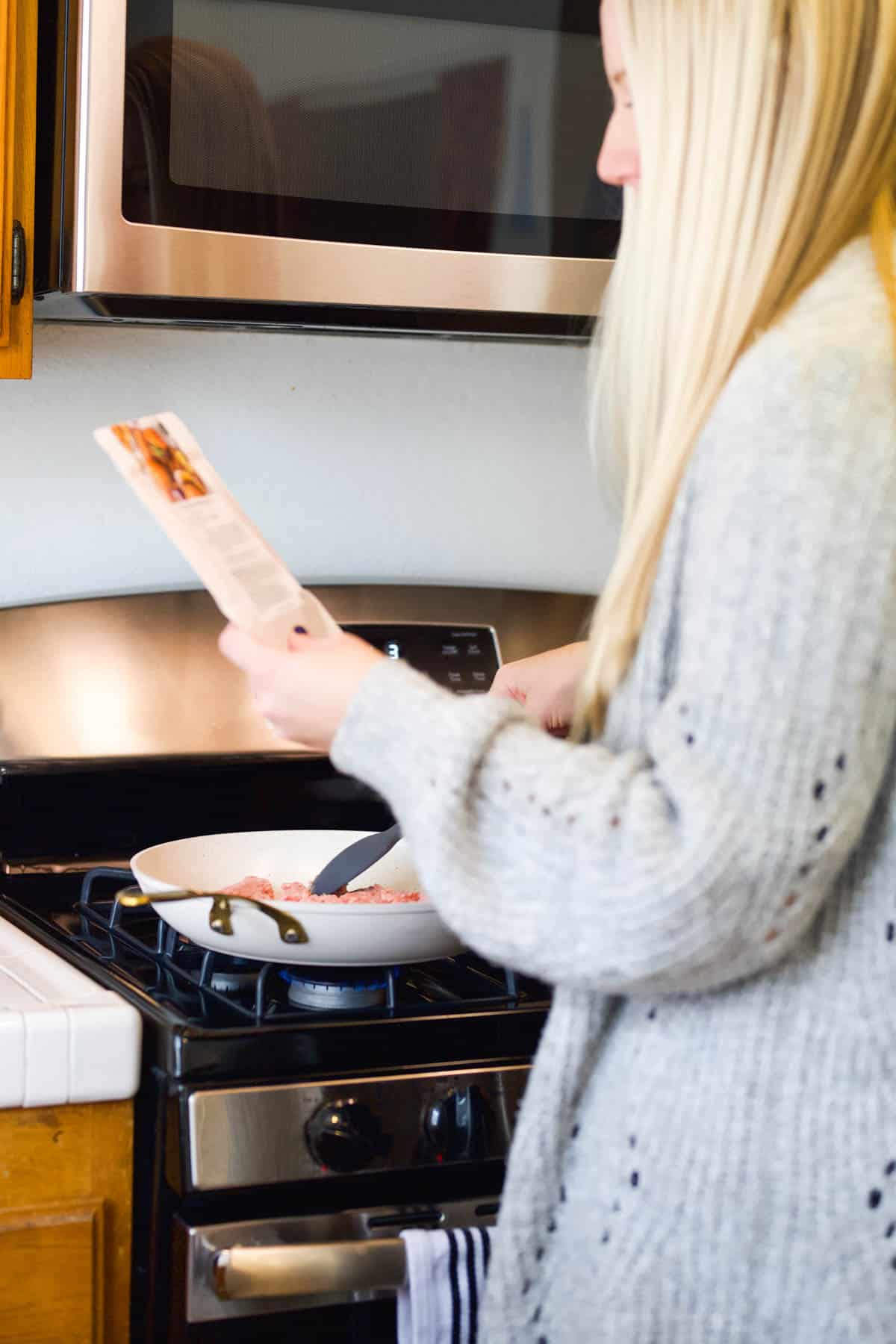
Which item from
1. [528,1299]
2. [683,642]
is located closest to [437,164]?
[683,642]

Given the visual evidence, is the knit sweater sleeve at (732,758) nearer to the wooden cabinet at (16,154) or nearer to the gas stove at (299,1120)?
the gas stove at (299,1120)

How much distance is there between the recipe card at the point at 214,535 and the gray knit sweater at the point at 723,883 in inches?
4.1

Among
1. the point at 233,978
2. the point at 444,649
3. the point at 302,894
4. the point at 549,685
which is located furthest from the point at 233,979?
the point at 444,649

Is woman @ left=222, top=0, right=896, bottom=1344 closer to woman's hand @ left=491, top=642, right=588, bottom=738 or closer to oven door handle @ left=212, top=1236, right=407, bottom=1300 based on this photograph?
oven door handle @ left=212, top=1236, right=407, bottom=1300

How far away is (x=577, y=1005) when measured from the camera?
2.71 ft

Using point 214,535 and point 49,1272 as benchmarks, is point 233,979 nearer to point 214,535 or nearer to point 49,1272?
point 49,1272

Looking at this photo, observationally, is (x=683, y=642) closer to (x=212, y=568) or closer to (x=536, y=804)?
(x=536, y=804)

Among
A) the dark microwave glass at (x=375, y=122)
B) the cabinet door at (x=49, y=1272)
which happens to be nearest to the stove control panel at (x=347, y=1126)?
the cabinet door at (x=49, y=1272)

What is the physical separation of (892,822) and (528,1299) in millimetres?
346

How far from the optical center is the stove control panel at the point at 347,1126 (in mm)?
1020

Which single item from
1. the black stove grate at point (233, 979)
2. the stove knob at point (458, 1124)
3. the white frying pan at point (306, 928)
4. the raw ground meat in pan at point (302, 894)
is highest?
the white frying pan at point (306, 928)

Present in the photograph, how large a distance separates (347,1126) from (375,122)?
0.82 m

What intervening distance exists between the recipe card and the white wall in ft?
2.28

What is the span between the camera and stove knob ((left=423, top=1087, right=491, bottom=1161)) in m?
1.07
